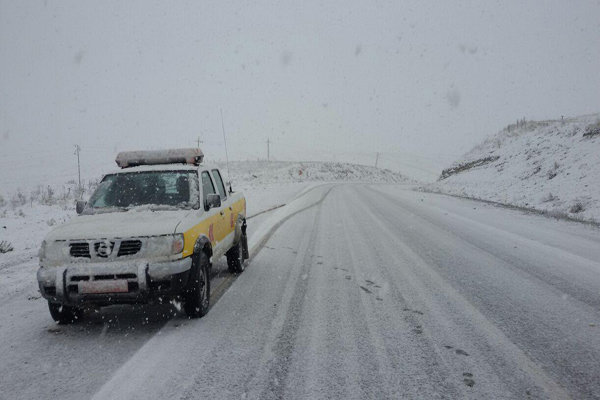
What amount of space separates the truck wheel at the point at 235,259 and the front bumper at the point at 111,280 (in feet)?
7.86

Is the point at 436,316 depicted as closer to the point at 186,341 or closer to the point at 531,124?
the point at 186,341

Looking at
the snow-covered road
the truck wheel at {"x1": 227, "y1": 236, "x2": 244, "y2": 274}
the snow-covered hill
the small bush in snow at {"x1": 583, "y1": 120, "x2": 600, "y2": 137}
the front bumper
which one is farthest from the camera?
the snow-covered hill

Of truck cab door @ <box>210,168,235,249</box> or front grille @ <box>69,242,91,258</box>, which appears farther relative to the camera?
truck cab door @ <box>210,168,235,249</box>

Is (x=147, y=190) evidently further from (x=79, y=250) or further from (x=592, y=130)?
(x=592, y=130)

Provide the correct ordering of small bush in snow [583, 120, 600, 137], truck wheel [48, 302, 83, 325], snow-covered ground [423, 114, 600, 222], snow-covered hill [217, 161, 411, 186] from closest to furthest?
1. truck wheel [48, 302, 83, 325]
2. snow-covered ground [423, 114, 600, 222]
3. small bush in snow [583, 120, 600, 137]
4. snow-covered hill [217, 161, 411, 186]

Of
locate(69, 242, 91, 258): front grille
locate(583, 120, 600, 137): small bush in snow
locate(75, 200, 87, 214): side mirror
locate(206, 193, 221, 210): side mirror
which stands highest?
locate(583, 120, 600, 137): small bush in snow

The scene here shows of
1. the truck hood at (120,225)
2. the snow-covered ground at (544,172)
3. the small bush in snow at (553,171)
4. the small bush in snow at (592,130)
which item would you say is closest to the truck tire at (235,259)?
the truck hood at (120,225)

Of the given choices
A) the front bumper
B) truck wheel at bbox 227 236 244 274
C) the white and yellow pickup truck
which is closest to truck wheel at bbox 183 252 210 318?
the white and yellow pickup truck

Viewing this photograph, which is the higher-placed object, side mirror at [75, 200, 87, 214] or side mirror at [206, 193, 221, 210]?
side mirror at [206, 193, 221, 210]

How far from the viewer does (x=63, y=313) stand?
435 cm

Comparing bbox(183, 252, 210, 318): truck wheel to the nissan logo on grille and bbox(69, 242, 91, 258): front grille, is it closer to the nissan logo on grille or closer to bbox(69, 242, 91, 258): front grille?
the nissan logo on grille

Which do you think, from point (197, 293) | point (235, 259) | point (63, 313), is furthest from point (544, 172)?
point (63, 313)

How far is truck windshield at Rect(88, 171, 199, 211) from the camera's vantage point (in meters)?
5.18

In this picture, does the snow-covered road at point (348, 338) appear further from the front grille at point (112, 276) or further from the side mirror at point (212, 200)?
the side mirror at point (212, 200)
